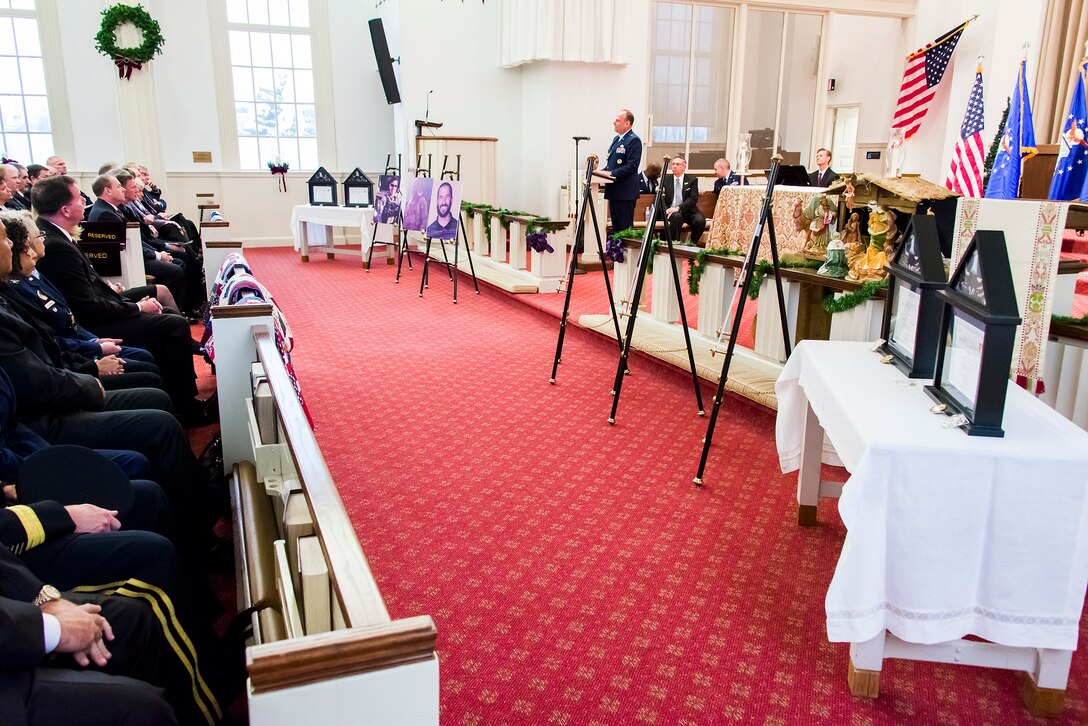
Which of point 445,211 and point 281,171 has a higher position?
point 281,171

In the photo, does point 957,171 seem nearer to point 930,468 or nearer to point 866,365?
point 866,365

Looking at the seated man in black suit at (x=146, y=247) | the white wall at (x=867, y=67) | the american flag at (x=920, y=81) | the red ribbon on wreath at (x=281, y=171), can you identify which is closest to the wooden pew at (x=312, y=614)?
the seated man in black suit at (x=146, y=247)

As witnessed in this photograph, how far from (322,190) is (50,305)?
7598 mm

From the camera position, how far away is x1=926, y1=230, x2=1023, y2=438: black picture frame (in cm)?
185

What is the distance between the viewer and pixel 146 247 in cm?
648

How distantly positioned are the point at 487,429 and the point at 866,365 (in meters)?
2.06

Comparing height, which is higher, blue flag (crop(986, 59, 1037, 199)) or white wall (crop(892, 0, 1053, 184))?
white wall (crop(892, 0, 1053, 184))

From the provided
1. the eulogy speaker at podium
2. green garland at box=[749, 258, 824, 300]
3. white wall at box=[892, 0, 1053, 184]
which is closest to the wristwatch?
green garland at box=[749, 258, 824, 300]

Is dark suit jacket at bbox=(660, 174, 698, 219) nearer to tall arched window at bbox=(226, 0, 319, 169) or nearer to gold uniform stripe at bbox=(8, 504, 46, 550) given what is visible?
tall arched window at bbox=(226, 0, 319, 169)

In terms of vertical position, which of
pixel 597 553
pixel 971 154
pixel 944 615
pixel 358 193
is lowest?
pixel 597 553

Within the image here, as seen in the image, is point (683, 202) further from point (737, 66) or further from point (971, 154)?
point (737, 66)

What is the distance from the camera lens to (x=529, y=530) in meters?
3.01

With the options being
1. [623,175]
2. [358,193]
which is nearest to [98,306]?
[623,175]

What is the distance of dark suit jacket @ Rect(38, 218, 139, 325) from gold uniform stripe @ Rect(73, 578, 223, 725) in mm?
2640
